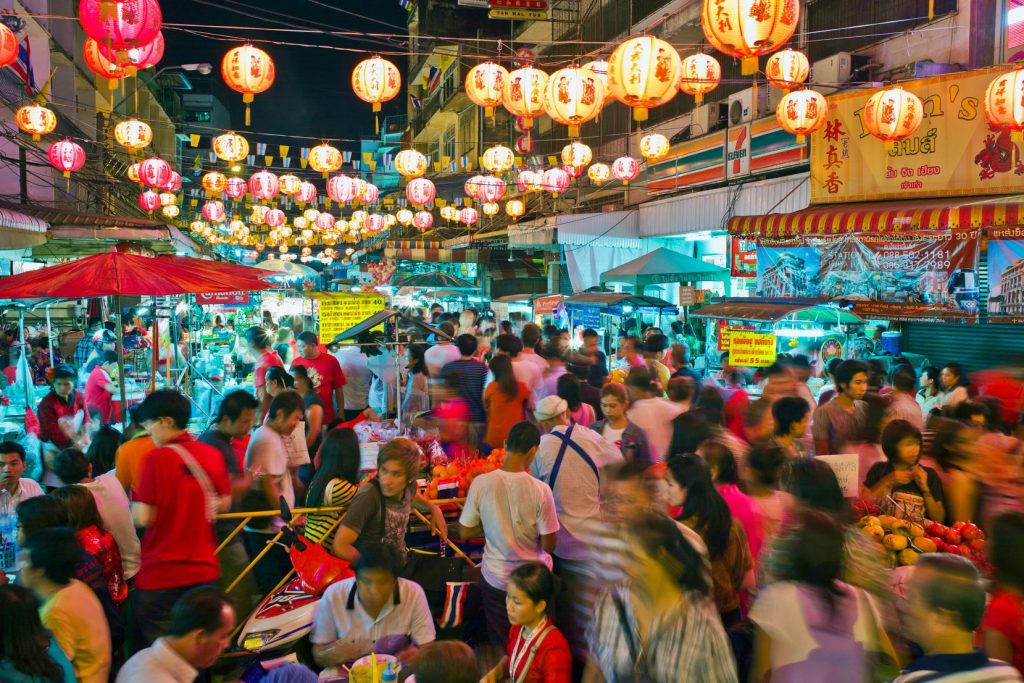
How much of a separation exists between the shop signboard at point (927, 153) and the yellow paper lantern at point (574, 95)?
5.08 m

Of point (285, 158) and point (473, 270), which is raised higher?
point (285, 158)

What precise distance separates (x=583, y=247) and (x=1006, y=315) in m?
13.3

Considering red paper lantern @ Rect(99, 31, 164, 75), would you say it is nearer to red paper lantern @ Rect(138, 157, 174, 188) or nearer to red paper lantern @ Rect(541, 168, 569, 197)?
red paper lantern @ Rect(138, 157, 174, 188)

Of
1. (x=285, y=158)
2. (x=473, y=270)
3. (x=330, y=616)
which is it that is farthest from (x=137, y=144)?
(x=473, y=270)

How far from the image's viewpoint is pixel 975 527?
4.89m

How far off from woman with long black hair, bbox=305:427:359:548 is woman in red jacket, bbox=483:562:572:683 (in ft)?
6.23

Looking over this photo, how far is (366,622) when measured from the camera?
3.96 meters

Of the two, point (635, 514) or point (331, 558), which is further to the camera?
point (331, 558)

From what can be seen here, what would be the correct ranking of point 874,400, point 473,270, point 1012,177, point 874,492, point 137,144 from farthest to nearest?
point 473,270, point 137,144, point 1012,177, point 874,400, point 874,492

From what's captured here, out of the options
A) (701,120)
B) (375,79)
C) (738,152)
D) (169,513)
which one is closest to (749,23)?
(375,79)

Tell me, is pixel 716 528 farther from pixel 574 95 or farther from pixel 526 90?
pixel 526 90

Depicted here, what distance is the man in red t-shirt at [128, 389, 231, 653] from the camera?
168 inches

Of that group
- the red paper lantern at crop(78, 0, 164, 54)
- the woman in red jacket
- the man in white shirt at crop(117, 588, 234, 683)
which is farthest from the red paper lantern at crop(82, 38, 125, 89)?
the woman in red jacket

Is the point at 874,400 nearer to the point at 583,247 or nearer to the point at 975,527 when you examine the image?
the point at 975,527
